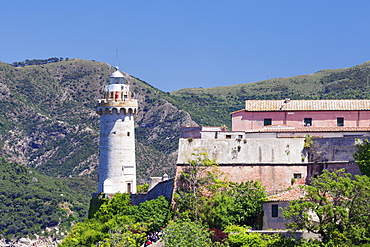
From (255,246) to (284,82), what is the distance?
13785 centimetres

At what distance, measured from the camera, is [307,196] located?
49500mm

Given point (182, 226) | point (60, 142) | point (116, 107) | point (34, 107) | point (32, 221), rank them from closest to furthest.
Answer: point (182, 226)
point (116, 107)
point (32, 221)
point (60, 142)
point (34, 107)

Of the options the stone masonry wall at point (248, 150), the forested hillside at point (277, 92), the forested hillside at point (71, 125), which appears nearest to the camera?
the stone masonry wall at point (248, 150)

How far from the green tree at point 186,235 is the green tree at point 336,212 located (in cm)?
518

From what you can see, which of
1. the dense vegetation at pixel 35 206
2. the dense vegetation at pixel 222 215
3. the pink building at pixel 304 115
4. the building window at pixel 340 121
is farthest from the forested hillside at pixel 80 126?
the dense vegetation at pixel 222 215

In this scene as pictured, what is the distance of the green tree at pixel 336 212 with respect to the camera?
46938mm

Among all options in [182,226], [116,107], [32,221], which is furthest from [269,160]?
[32,221]

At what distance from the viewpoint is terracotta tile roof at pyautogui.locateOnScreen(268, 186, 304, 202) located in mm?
52812

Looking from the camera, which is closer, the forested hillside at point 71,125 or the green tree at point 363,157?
the green tree at point 363,157

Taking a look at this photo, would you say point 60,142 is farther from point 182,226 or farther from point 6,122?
point 182,226

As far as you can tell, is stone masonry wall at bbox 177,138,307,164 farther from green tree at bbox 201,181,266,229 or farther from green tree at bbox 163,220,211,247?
green tree at bbox 163,220,211,247

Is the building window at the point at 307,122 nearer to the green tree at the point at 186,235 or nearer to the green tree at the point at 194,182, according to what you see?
the green tree at the point at 194,182

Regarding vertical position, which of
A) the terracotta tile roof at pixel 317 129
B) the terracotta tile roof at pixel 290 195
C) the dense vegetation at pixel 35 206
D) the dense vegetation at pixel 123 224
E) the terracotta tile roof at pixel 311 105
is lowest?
the dense vegetation at pixel 35 206

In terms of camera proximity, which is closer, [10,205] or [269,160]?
[269,160]
